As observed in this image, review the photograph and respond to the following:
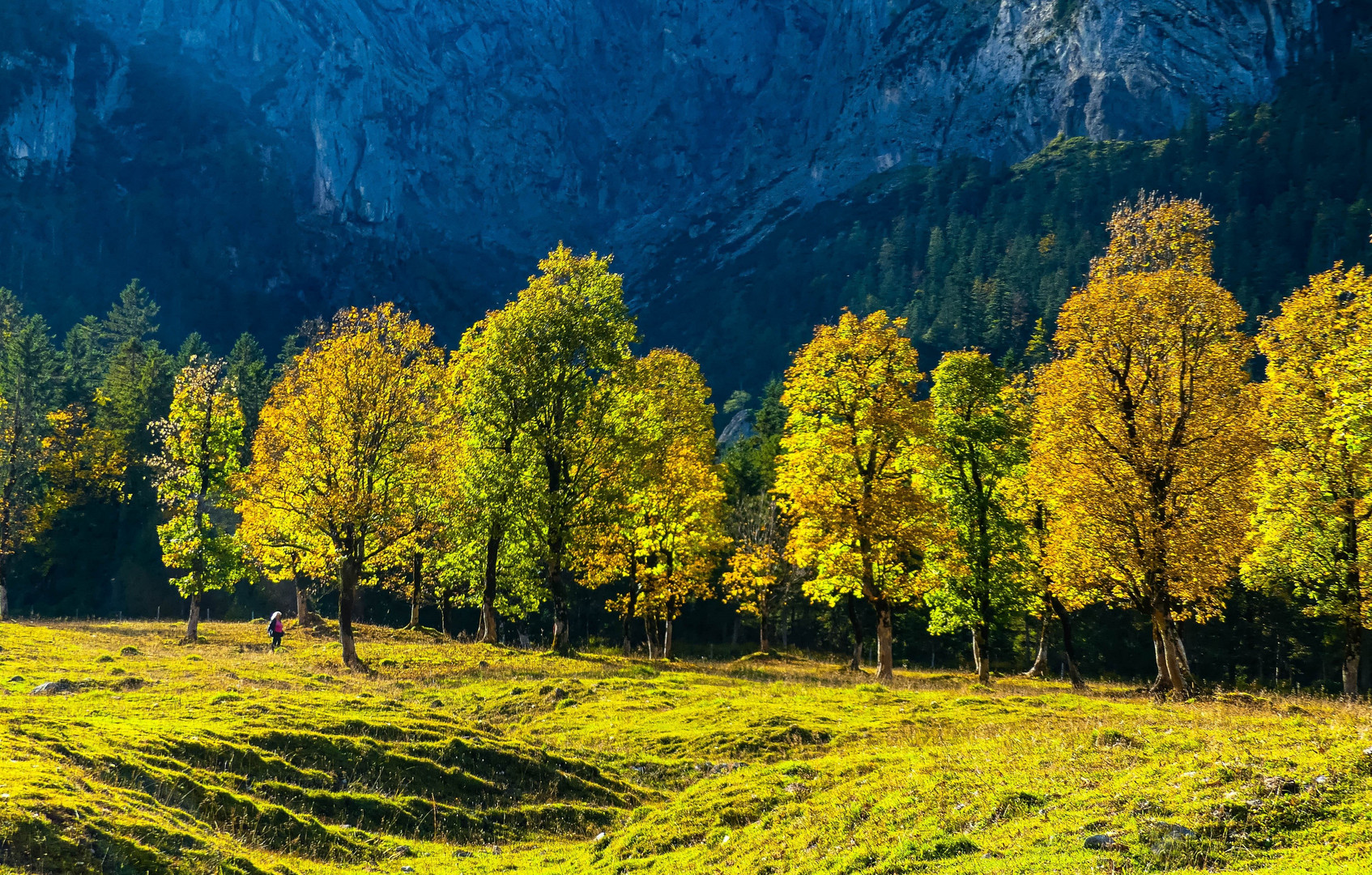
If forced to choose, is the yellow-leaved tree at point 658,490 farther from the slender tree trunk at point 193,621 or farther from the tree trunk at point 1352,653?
the tree trunk at point 1352,653

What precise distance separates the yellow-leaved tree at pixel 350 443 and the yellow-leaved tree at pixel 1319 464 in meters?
39.5

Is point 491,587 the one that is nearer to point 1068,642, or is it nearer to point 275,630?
point 275,630

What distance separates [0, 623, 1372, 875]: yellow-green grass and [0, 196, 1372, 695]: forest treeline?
8032mm

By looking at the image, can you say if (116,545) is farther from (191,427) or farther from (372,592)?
(191,427)

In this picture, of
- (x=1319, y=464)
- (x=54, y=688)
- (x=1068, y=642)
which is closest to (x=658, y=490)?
(x=1068, y=642)

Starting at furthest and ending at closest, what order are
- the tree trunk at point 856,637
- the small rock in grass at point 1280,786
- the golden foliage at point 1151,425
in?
1. the tree trunk at point 856,637
2. the golden foliage at point 1151,425
3. the small rock in grass at point 1280,786

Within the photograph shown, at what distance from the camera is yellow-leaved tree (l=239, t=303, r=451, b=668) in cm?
3809

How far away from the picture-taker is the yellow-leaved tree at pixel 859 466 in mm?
40562

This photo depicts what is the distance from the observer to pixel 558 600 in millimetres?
43781

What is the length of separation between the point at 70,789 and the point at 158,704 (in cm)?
1332

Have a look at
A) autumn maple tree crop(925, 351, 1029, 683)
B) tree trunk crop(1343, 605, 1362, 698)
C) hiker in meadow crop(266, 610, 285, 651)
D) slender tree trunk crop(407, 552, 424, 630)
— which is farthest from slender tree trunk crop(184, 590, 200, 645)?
tree trunk crop(1343, 605, 1362, 698)

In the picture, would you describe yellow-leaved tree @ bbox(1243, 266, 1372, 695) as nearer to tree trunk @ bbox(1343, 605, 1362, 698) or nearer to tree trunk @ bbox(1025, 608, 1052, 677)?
tree trunk @ bbox(1343, 605, 1362, 698)

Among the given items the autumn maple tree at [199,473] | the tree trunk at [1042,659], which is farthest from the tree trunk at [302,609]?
the tree trunk at [1042,659]

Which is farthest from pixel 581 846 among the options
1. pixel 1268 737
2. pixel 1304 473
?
pixel 1304 473
